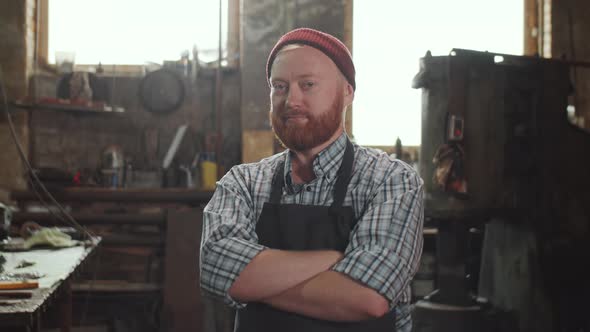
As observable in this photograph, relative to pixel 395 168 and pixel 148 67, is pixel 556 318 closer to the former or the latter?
pixel 395 168

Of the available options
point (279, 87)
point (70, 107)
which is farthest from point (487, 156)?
point (70, 107)

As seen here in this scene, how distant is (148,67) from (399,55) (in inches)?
88.3

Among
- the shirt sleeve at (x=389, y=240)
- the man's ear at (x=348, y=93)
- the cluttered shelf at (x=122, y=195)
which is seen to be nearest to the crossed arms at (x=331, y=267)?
the shirt sleeve at (x=389, y=240)

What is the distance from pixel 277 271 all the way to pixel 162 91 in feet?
12.9

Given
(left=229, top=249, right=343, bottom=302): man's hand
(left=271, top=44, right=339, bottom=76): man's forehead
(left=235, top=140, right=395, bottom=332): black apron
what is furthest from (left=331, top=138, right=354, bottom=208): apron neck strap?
(left=271, top=44, right=339, bottom=76): man's forehead

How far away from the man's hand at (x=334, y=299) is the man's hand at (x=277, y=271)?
0.02m

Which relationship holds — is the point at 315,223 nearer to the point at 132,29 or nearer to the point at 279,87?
the point at 279,87

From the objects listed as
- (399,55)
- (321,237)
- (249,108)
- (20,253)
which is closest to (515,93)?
(399,55)

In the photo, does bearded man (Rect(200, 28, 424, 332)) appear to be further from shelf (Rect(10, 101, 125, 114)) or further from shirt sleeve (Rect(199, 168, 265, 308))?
shelf (Rect(10, 101, 125, 114))

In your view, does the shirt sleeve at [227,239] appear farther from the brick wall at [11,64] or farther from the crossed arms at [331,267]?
the brick wall at [11,64]

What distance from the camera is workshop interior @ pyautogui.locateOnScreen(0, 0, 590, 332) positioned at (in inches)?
148

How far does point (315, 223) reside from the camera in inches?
68.8

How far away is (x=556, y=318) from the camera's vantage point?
388 centimetres

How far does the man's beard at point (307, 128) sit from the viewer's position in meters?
1.75
